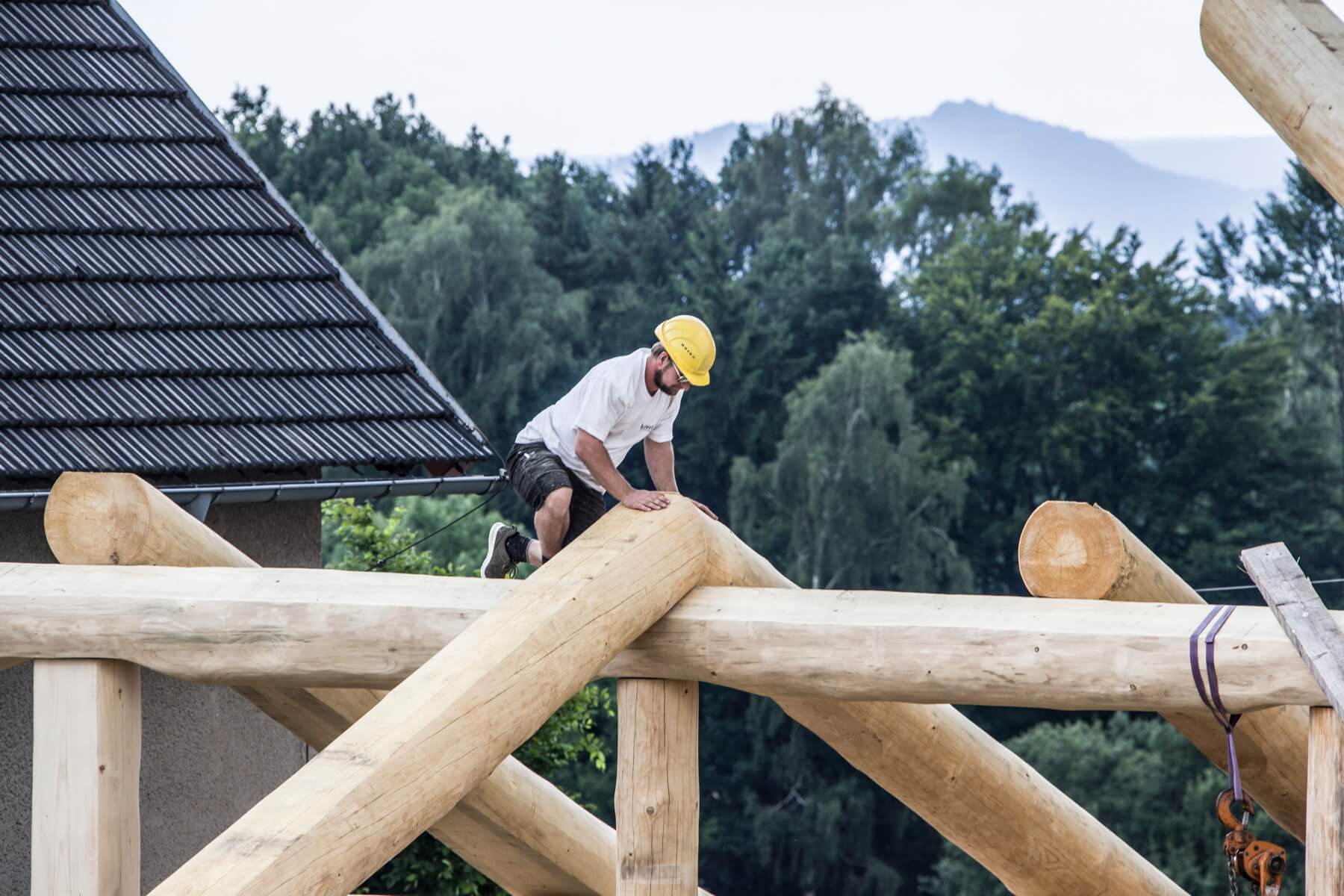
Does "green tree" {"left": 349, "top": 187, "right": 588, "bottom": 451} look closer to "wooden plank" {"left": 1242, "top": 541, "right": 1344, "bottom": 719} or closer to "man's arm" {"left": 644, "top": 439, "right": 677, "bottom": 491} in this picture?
"man's arm" {"left": 644, "top": 439, "right": 677, "bottom": 491}

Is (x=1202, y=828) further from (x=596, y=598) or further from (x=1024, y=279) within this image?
(x=596, y=598)

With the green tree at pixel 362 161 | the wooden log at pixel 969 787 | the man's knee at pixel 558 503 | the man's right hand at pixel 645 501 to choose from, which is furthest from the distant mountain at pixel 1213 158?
the man's right hand at pixel 645 501

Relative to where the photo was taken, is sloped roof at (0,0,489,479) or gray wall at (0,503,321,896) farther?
sloped roof at (0,0,489,479)

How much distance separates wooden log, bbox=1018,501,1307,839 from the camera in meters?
3.96

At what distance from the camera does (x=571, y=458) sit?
16.2 feet

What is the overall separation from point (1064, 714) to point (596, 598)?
110 feet

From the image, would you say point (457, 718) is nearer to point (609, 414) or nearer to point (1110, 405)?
point (609, 414)

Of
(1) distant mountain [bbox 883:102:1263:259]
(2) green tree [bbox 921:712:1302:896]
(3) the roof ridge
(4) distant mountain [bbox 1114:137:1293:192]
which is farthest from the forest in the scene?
(4) distant mountain [bbox 1114:137:1293:192]

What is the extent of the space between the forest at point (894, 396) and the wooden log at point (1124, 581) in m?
24.7

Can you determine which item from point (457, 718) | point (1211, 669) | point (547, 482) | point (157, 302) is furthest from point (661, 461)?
point (157, 302)

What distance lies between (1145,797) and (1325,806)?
89.8ft

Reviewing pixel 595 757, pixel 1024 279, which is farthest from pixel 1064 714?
pixel 595 757

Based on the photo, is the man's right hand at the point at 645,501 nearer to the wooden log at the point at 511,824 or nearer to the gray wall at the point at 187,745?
the wooden log at the point at 511,824

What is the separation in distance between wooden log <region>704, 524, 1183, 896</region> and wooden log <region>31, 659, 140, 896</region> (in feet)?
4.91
